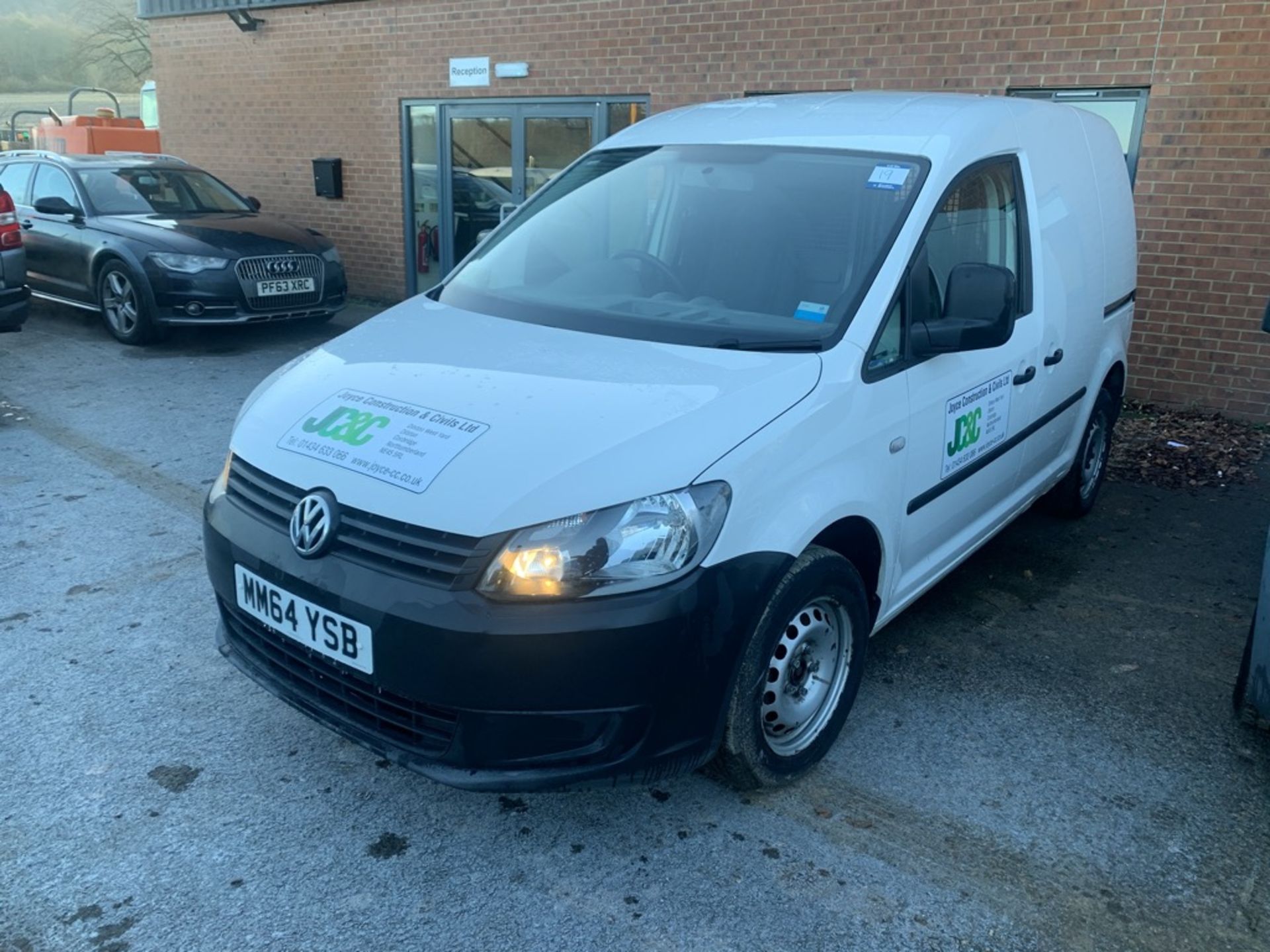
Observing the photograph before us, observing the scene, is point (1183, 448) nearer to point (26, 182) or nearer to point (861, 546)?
point (861, 546)

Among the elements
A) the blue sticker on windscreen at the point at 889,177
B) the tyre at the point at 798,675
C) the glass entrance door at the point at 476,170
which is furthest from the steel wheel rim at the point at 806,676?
the glass entrance door at the point at 476,170

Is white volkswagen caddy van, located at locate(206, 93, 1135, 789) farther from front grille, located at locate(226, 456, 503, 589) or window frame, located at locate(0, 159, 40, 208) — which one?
A: window frame, located at locate(0, 159, 40, 208)

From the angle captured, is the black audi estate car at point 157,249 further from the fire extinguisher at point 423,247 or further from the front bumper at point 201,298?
the fire extinguisher at point 423,247

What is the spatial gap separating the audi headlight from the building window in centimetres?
637

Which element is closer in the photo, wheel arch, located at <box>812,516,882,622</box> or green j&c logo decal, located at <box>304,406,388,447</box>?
green j&c logo decal, located at <box>304,406,388,447</box>

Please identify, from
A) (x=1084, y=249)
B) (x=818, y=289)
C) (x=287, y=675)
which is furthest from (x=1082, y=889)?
(x=1084, y=249)

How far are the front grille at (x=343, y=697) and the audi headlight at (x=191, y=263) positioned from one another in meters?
6.35

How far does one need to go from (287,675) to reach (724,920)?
132cm

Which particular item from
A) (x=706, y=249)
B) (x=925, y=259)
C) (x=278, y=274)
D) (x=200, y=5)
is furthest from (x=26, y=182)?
(x=925, y=259)

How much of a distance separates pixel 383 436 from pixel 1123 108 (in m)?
6.62

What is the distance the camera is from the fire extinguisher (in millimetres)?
11094

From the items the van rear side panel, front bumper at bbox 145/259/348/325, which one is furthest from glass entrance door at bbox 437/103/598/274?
the van rear side panel

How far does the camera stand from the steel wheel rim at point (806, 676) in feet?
9.59

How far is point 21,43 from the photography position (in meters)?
65.2
